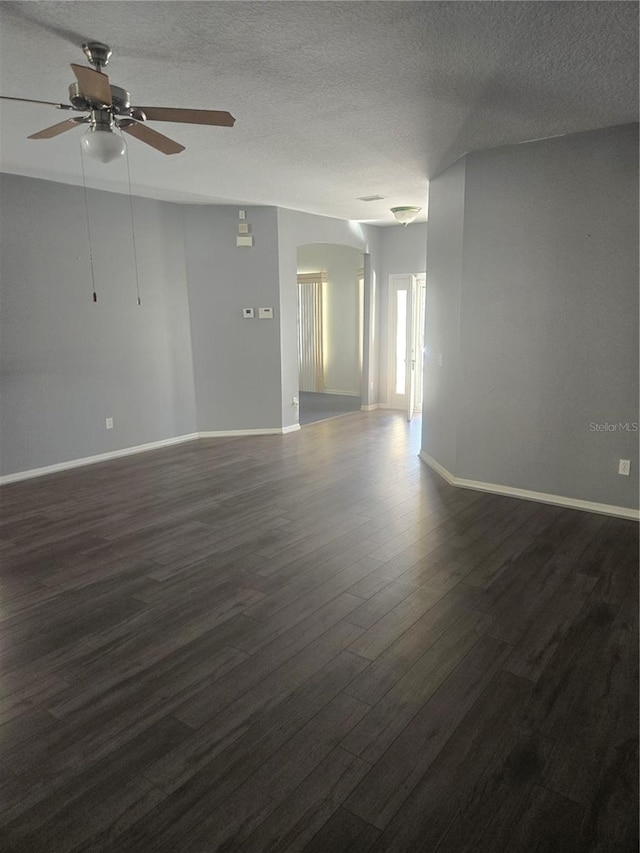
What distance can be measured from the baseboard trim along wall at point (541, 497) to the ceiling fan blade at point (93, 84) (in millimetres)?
3639

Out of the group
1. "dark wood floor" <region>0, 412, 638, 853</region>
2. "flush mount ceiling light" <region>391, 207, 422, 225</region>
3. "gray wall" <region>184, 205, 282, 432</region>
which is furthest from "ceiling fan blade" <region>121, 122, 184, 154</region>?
"flush mount ceiling light" <region>391, 207, 422, 225</region>

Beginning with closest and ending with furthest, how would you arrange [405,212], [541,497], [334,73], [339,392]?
[334,73] < [541,497] < [405,212] < [339,392]

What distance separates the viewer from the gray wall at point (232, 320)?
6246 mm

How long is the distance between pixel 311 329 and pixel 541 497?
6.42 m

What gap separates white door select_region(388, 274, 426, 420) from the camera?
24.8 feet

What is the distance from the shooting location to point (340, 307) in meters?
9.45

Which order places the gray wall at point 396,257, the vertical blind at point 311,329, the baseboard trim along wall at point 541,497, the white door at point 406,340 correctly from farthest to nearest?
the vertical blind at point 311,329, the gray wall at point 396,257, the white door at point 406,340, the baseboard trim along wall at point 541,497

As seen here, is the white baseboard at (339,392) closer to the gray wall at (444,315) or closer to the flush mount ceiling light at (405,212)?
the flush mount ceiling light at (405,212)

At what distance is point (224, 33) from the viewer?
2.34m

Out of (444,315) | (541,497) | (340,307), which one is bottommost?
(541,497)

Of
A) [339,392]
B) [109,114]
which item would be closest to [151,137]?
[109,114]

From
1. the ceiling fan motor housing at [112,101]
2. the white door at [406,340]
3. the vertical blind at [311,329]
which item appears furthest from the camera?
the vertical blind at [311,329]

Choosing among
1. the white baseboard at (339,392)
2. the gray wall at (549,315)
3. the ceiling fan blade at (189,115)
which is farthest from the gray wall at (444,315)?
the white baseboard at (339,392)

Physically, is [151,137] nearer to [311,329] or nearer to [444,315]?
[444,315]
